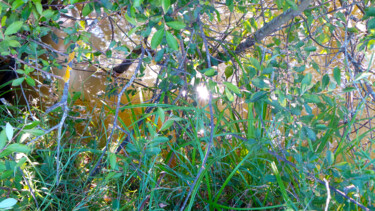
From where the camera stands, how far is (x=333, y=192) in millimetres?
1322

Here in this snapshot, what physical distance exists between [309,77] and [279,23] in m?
0.77

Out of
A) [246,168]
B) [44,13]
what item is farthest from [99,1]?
[246,168]

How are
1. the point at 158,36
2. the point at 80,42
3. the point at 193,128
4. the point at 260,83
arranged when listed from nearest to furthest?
the point at 158,36, the point at 260,83, the point at 80,42, the point at 193,128

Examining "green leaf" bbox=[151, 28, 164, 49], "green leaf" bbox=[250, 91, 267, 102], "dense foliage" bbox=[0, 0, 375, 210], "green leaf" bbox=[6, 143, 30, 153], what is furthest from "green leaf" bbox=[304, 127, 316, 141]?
"green leaf" bbox=[6, 143, 30, 153]

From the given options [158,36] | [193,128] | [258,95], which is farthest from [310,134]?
[158,36]

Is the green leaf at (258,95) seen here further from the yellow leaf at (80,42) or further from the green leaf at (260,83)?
the yellow leaf at (80,42)

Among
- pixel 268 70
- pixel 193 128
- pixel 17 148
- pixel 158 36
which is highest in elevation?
pixel 158 36

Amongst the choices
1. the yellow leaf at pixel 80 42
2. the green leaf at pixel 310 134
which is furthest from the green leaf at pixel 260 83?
the yellow leaf at pixel 80 42

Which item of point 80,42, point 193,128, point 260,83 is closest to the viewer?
point 260,83

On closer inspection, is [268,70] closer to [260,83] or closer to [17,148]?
[260,83]

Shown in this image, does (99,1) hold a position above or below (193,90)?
above

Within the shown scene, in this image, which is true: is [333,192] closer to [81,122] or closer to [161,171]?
[161,171]

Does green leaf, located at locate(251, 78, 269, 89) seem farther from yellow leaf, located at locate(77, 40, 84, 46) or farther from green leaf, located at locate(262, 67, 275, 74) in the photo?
yellow leaf, located at locate(77, 40, 84, 46)

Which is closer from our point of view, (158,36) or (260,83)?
(158,36)
